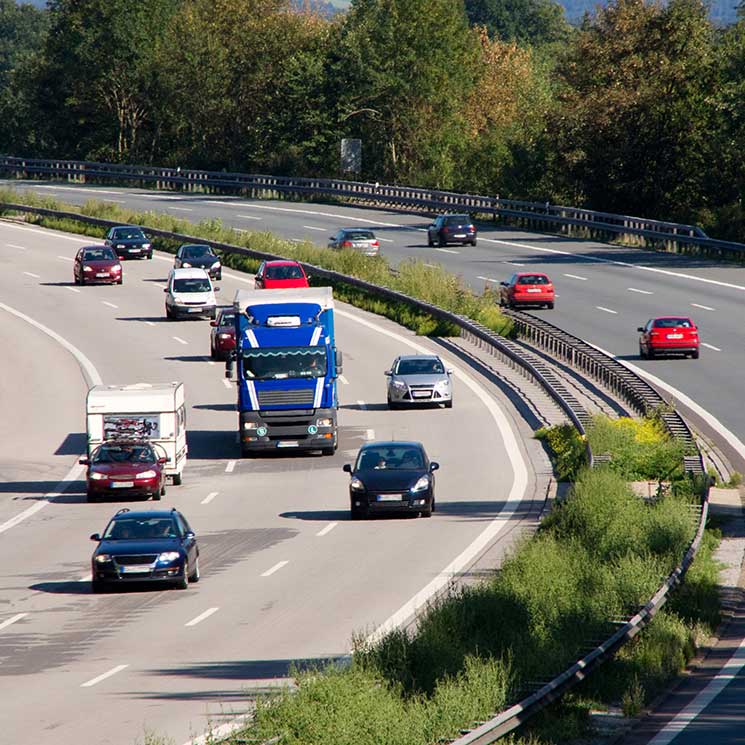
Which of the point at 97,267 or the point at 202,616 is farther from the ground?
the point at 97,267

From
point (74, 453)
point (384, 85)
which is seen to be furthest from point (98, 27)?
point (74, 453)

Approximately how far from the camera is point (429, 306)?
58.9 metres

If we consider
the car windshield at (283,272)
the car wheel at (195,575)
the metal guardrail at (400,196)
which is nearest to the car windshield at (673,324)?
the car windshield at (283,272)

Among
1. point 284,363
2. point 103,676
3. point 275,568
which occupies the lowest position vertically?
point 275,568

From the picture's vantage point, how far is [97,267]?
71750 millimetres

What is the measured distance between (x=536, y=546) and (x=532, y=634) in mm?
5409

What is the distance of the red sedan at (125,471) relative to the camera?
118ft

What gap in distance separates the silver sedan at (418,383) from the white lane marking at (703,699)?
82.2 feet

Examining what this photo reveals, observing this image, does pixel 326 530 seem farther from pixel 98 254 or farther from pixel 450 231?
pixel 450 231

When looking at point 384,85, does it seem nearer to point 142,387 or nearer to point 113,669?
point 142,387

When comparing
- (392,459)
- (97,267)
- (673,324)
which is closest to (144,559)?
(392,459)

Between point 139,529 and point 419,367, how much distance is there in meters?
21.2

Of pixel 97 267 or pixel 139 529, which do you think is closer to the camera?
Answer: pixel 139 529

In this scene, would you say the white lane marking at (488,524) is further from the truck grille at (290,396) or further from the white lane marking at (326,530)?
the truck grille at (290,396)
